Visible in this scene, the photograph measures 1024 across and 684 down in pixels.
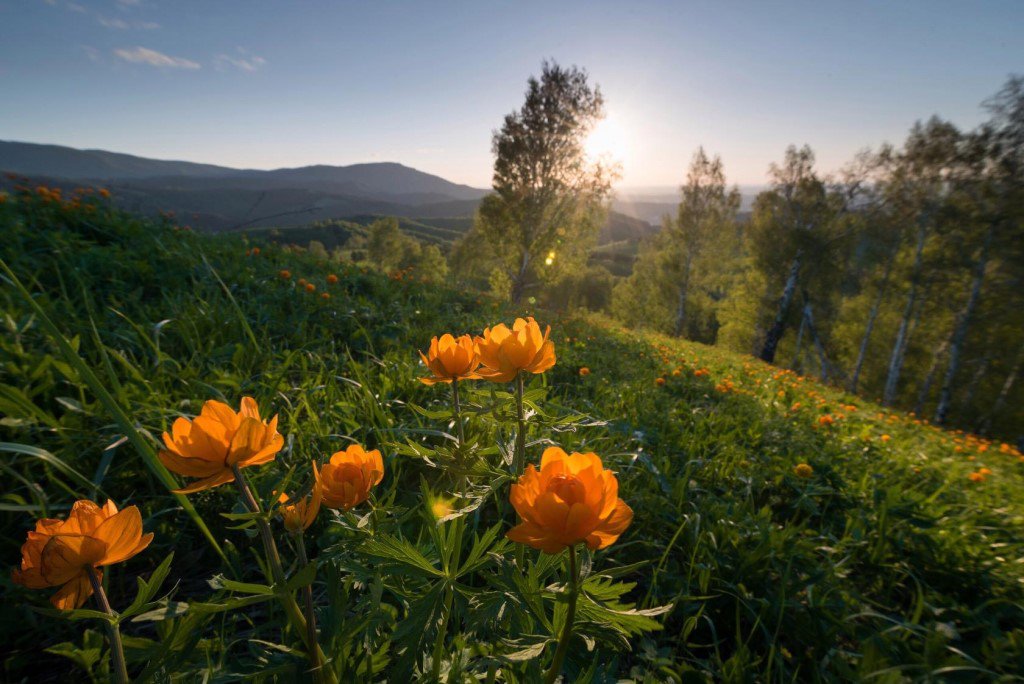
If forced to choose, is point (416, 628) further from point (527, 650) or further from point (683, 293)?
point (683, 293)

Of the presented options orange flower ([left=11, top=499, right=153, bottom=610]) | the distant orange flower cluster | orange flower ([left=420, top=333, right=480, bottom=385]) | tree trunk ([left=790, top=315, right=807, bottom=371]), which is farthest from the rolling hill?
orange flower ([left=11, top=499, right=153, bottom=610])

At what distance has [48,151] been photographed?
159 metres

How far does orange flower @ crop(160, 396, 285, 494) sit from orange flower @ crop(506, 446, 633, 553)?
44 centimetres

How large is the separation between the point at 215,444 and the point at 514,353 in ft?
2.01

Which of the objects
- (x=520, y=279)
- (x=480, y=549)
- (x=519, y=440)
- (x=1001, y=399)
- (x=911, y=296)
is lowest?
(x=1001, y=399)

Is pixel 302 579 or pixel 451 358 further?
pixel 451 358

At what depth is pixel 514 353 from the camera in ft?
3.24

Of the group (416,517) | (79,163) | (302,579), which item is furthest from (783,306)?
(79,163)

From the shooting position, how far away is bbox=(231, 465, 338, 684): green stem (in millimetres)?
710

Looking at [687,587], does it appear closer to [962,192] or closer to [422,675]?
[422,675]

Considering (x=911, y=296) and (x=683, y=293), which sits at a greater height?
(x=911, y=296)

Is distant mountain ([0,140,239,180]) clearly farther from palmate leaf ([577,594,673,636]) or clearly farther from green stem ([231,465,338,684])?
palmate leaf ([577,594,673,636])

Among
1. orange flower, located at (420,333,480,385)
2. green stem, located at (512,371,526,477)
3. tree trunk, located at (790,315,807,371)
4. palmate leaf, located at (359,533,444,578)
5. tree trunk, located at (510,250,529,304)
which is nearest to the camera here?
palmate leaf, located at (359,533,444,578)

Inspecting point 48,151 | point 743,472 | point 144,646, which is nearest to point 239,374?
point 144,646
